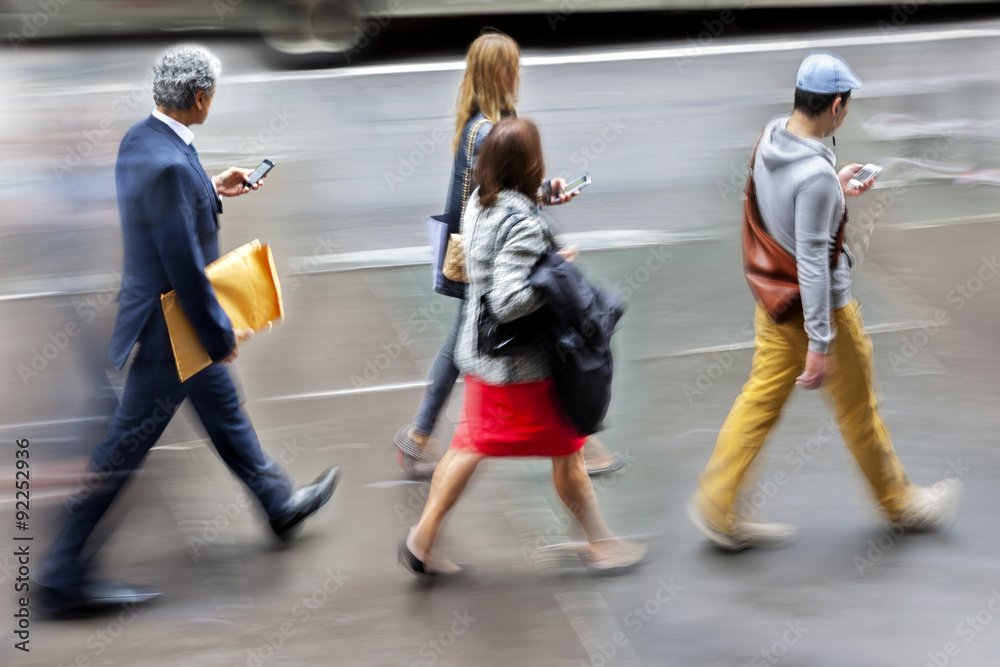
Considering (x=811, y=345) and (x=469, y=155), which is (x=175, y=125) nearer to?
(x=469, y=155)

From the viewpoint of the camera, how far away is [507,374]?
4.11 m

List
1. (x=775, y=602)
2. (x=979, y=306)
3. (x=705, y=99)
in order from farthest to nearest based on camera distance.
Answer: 1. (x=705, y=99)
2. (x=979, y=306)
3. (x=775, y=602)

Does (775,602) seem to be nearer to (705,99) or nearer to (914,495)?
(914,495)

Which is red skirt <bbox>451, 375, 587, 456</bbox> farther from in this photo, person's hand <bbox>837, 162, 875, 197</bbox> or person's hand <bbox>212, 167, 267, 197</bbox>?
person's hand <bbox>837, 162, 875, 197</bbox>

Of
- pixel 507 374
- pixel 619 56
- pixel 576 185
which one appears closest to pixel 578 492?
pixel 507 374

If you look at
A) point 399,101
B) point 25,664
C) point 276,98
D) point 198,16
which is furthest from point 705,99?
point 25,664

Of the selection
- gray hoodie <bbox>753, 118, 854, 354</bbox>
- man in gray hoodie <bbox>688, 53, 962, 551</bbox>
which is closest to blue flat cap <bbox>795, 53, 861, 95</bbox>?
man in gray hoodie <bbox>688, 53, 962, 551</bbox>

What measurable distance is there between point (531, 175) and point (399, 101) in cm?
627

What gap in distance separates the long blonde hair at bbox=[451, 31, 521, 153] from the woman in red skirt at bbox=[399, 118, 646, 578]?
44 centimetres

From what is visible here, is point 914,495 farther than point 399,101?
No

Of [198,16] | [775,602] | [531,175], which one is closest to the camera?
[531,175]

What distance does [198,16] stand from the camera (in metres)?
11.7

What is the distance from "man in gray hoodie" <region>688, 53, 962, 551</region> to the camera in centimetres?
409

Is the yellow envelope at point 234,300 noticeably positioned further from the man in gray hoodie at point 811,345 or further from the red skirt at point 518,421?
the man in gray hoodie at point 811,345
